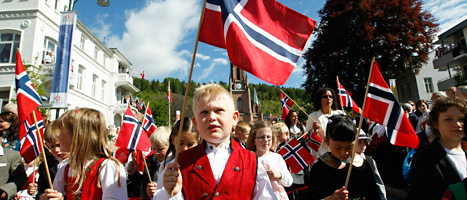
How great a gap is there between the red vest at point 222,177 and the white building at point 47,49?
14316 mm

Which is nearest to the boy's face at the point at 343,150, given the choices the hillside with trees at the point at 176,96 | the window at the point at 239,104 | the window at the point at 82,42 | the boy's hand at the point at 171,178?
the boy's hand at the point at 171,178

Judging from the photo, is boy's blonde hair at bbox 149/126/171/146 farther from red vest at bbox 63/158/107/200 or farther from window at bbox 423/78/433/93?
window at bbox 423/78/433/93

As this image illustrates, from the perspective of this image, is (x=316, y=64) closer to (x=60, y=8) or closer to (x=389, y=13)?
(x=389, y=13)

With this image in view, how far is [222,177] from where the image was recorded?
195 centimetres

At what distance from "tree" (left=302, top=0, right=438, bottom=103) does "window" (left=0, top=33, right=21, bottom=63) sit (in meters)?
23.9

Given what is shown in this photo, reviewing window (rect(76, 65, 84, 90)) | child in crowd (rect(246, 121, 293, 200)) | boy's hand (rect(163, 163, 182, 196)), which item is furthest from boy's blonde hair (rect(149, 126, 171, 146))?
window (rect(76, 65, 84, 90))

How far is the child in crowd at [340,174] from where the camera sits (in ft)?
8.50

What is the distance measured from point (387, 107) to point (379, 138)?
5118 millimetres

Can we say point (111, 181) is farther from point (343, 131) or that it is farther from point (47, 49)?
point (47, 49)

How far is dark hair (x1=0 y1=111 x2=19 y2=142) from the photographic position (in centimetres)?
406

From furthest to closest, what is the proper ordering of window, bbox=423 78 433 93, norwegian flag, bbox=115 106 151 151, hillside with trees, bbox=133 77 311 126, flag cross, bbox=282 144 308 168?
1. hillside with trees, bbox=133 77 311 126
2. window, bbox=423 78 433 93
3. flag cross, bbox=282 144 308 168
4. norwegian flag, bbox=115 106 151 151

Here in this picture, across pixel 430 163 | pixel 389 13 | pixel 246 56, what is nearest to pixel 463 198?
pixel 430 163

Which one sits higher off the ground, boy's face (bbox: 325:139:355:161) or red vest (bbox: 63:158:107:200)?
boy's face (bbox: 325:139:355:161)

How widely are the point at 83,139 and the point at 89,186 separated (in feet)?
1.41
